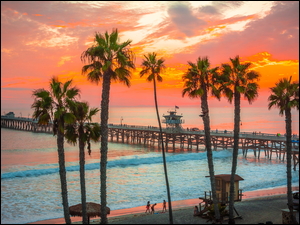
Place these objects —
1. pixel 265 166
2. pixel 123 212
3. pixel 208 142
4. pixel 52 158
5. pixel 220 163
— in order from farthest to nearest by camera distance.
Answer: pixel 52 158 < pixel 220 163 < pixel 265 166 < pixel 123 212 < pixel 208 142

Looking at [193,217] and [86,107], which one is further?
[193,217]

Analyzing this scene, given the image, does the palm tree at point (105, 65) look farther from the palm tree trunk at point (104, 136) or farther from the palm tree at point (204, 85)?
the palm tree at point (204, 85)

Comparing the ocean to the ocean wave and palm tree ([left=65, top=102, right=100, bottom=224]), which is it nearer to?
the ocean wave

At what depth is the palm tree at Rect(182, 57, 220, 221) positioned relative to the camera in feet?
54.2

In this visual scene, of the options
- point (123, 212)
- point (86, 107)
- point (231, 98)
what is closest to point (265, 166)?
point (123, 212)

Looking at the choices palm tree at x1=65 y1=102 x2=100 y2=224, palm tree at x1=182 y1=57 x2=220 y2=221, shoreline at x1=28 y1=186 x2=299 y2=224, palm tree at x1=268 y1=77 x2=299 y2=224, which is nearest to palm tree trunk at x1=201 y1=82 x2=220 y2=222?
palm tree at x1=182 y1=57 x2=220 y2=221

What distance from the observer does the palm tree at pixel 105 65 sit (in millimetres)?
14172

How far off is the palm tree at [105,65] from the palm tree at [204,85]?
366 cm

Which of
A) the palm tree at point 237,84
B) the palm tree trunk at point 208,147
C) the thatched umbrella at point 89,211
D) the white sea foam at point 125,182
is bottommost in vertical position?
the white sea foam at point 125,182

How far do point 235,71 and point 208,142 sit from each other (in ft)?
12.7

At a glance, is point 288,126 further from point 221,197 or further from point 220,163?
point 220,163

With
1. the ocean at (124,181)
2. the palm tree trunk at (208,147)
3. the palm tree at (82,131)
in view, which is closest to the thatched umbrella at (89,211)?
the palm tree at (82,131)

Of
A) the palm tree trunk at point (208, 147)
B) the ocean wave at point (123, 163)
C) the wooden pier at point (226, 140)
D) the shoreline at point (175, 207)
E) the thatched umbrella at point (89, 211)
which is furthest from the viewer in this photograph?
the wooden pier at point (226, 140)

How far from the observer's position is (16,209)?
80.2 ft
